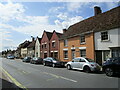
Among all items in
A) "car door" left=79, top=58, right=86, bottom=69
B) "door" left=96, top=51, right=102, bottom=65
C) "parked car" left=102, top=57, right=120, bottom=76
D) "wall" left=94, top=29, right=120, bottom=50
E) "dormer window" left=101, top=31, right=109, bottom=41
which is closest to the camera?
"parked car" left=102, top=57, right=120, bottom=76

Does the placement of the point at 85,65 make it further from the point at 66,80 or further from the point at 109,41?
the point at 109,41

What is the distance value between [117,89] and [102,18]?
1507 centimetres

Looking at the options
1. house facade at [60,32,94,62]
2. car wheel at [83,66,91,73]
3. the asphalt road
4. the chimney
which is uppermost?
the chimney

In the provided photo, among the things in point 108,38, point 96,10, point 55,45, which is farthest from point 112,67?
point 55,45

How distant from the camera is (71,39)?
23.7 meters

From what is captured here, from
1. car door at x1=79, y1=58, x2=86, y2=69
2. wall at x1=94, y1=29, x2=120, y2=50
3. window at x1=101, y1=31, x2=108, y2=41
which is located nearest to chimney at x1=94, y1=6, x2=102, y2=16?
wall at x1=94, y1=29, x2=120, y2=50

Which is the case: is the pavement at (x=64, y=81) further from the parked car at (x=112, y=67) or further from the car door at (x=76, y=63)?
the car door at (x=76, y=63)

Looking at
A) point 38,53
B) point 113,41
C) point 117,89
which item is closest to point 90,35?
point 113,41

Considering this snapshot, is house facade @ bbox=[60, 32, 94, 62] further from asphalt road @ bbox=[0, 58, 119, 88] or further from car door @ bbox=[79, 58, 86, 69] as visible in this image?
asphalt road @ bbox=[0, 58, 119, 88]

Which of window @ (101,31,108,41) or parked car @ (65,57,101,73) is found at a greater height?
window @ (101,31,108,41)

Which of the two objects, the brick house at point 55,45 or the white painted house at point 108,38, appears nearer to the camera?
the white painted house at point 108,38

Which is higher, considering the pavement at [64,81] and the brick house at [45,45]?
the brick house at [45,45]

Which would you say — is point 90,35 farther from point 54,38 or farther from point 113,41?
point 54,38

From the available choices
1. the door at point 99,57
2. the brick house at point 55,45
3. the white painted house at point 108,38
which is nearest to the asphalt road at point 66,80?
the white painted house at point 108,38
